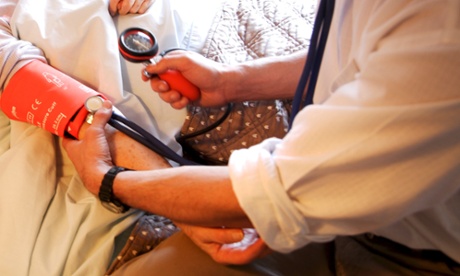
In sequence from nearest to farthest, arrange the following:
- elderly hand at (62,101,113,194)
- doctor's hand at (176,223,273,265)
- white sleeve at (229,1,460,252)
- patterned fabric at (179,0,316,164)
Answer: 1. white sleeve at (229,1,460,252)
2. doctor's hand at (176,223,273,265)
3. elderly hand at (62,101,113,194)
4. patterned fabric at (179,0,316,164)

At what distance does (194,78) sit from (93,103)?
0.74 feet

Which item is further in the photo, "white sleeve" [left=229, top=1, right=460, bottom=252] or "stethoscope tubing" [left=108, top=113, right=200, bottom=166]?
"stethoscope tubing" [left=108, top=113, right=200, bottom=166]

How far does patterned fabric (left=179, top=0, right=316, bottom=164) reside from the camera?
3.35ft

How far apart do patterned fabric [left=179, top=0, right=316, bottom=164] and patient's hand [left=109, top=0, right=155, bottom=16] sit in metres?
0.18

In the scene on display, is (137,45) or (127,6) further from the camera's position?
(127,6)

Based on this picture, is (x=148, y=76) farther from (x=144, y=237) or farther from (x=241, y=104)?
(x=144, y=237)

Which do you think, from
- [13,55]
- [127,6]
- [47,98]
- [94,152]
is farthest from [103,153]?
[127,6]

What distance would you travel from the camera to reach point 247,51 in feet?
3.75

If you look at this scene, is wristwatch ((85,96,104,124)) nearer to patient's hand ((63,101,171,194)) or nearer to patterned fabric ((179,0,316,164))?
patient's hand ((63,101,171,194))

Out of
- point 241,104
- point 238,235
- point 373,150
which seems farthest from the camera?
point 241,104

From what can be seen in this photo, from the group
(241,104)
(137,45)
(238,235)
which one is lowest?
(238,235)

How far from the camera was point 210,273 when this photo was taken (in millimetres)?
812

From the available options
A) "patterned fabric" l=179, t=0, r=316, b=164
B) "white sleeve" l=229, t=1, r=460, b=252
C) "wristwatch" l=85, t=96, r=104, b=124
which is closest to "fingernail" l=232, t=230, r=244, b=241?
"white sleeve" l=229, t=1, r=460, b=252

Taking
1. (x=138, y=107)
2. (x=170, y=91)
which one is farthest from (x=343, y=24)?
(x=138, y=107)
